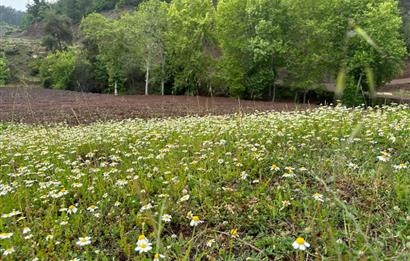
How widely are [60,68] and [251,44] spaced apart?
96.6 ft

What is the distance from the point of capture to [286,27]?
2569 centimetres

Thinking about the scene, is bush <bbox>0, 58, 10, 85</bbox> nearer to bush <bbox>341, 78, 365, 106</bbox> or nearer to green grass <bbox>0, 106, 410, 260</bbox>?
bush <bbox>341, 78, 365, 106</bbox>

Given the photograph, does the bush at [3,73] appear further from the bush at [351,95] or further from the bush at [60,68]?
the bush at [351,95]

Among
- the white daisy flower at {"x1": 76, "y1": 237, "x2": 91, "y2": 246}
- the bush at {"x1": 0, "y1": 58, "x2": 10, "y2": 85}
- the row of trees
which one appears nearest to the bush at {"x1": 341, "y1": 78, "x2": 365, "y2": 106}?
the row of trees

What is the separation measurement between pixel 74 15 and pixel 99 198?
279ft

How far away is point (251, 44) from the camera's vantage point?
81.8ft

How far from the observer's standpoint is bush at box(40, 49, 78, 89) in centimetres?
4175

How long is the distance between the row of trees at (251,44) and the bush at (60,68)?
767 cm

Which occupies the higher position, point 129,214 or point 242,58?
point 242,58

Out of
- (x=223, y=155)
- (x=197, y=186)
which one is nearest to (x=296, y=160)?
(x=223, y=155)

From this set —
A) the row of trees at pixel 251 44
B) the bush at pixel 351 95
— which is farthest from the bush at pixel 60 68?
the bush at pixel 351 95

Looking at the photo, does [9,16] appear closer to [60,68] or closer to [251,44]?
[60,68]

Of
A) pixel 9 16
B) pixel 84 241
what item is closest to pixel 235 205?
pixel 84 241

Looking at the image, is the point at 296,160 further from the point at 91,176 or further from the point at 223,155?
the point at 91,176
